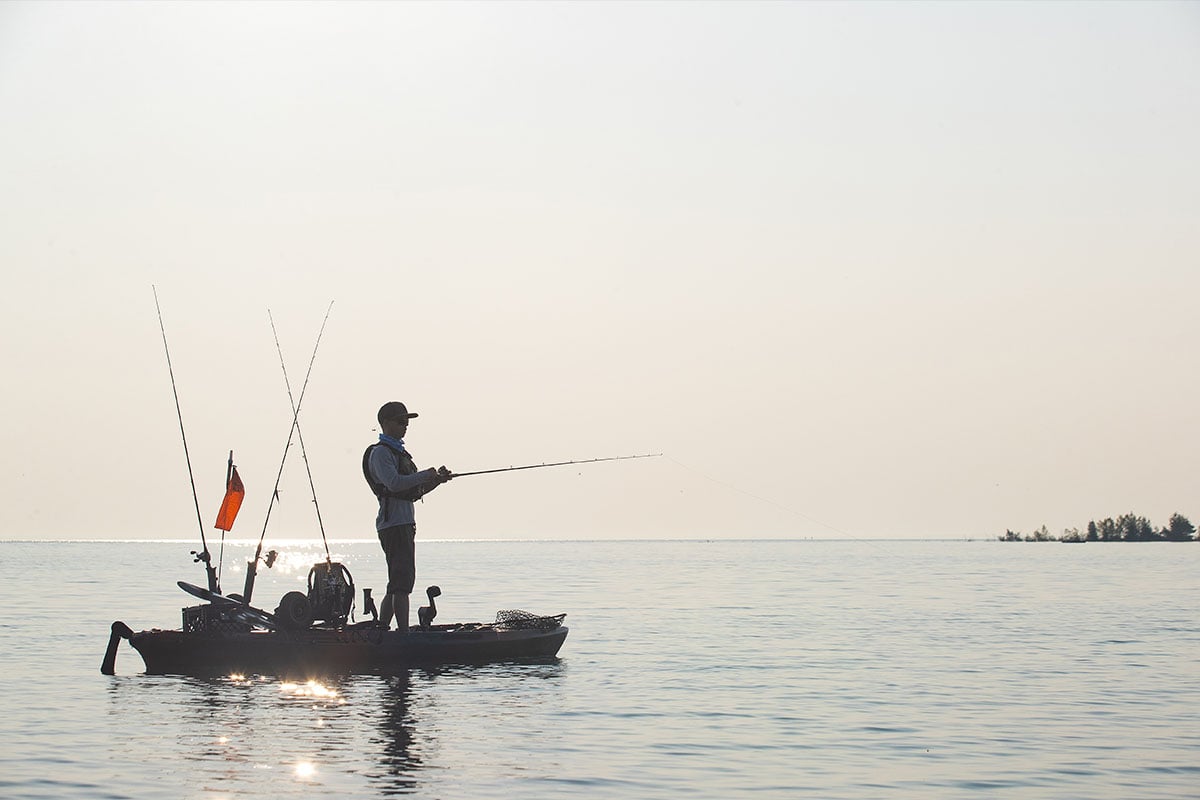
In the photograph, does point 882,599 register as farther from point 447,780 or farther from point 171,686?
point 447,780

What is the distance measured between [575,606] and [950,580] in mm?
29477

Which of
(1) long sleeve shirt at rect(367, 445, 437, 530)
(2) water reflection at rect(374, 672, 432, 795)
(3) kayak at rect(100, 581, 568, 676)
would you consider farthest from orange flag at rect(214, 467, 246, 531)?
(2) water reflection at rect(374, 672, 432, 795)

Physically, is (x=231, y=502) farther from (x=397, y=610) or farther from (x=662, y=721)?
(x=662, y=721)

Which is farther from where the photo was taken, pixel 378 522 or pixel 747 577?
pixel 747 577

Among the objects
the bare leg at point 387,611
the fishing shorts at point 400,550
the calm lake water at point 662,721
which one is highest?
the fishing shorts at point 400,550

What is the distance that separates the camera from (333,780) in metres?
12.2

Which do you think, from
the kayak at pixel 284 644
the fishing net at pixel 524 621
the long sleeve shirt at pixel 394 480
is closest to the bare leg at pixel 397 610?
the kayak at pixel 284 644

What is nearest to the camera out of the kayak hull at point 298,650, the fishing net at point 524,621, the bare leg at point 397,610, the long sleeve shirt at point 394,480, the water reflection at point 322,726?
the water reflection at point 322,726

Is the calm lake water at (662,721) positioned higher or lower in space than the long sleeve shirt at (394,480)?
lower

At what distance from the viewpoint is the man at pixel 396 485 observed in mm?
18859

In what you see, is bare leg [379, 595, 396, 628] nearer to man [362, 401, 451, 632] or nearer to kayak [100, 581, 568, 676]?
kayak [100, 581, 568, 676]

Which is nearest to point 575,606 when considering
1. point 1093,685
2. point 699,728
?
point 1093,685

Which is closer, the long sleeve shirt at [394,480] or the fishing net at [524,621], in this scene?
the long sleeve shirt at [394,480]

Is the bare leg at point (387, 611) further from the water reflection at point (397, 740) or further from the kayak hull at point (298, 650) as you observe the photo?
the water reflection at point (397, 740)
